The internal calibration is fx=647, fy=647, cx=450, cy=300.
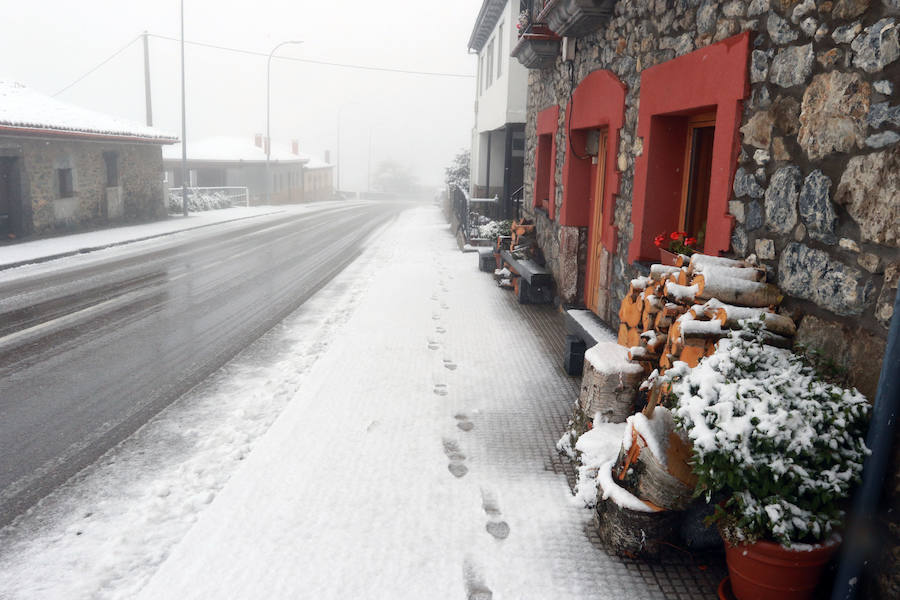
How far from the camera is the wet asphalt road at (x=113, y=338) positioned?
4395 millimetres

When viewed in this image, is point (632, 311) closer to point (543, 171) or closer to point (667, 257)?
point (667, 257)

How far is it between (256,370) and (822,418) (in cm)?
476

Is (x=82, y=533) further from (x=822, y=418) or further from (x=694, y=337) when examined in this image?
(x=822, y=418)

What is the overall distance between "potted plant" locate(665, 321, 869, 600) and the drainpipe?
0.18 feet

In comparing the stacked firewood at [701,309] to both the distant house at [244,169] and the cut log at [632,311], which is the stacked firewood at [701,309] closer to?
the cut log at [632,311]

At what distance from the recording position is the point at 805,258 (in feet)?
10.4

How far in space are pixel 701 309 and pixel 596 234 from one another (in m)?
4.14

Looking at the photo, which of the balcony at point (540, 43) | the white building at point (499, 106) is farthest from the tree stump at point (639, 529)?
the white building at point (499, 106)

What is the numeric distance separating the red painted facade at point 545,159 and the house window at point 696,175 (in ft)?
12.1

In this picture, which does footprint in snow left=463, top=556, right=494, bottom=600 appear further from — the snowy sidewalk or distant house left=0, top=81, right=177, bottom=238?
distant house left=0, top=81, right=177, bottom=238

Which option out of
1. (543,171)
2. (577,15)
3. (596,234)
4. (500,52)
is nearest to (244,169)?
(500,52)

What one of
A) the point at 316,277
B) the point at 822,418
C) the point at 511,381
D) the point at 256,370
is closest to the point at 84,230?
the point at 316,277

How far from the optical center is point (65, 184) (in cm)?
1822

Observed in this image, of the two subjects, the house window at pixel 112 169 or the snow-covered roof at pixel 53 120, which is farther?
the house window at pixel 112 169
